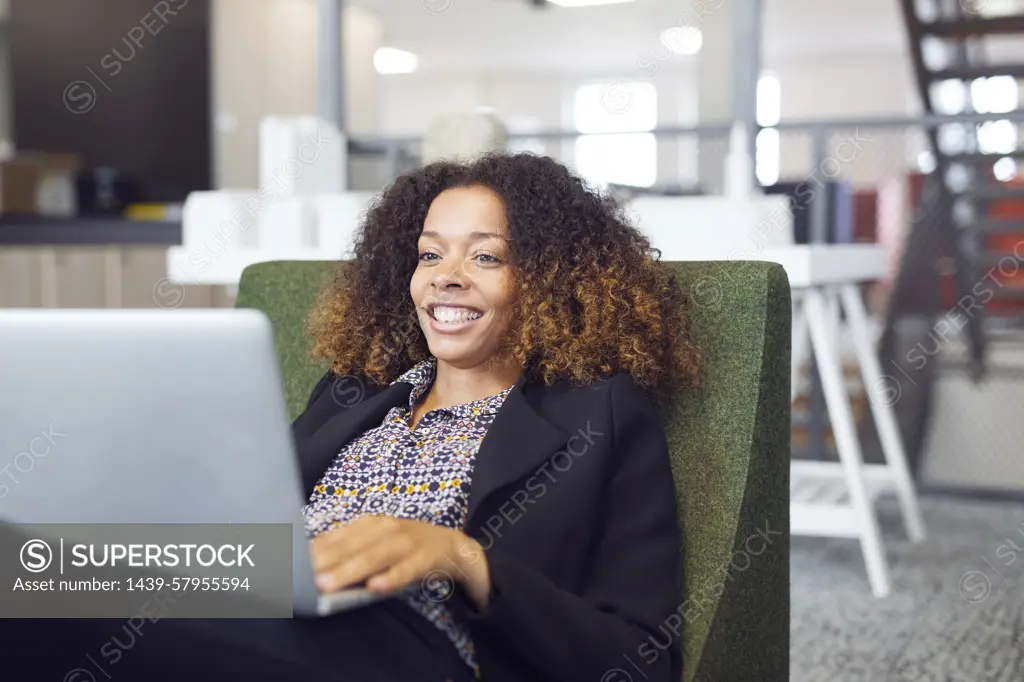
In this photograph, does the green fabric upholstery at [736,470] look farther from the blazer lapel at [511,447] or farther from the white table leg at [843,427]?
the white table leg at [843,427]

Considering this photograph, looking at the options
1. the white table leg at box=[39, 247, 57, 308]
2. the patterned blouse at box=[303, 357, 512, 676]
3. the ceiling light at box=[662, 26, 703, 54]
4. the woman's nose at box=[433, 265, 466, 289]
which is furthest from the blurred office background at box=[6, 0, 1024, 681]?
the ceiling light at box=[662, 26, 703, 54]

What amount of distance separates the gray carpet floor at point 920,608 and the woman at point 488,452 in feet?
3.68

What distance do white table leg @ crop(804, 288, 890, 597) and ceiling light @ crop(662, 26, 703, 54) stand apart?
295 inches

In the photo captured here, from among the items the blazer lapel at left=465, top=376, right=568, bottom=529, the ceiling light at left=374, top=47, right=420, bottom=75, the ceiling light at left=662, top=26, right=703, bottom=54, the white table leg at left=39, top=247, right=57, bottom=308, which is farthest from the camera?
the ceiling light at left=374, top=47, right=420, bottom=75

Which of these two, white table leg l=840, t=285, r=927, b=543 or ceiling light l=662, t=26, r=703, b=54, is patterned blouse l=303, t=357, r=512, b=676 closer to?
white table leg l=840, t=285, r=927, b=543

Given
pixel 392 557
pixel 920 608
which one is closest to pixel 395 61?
pixel 920 608

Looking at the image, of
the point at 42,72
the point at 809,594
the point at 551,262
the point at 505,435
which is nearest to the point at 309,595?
→ the point at 505,435

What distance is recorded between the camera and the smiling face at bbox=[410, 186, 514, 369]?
136cm

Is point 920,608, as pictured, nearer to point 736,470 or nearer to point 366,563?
point 736,470

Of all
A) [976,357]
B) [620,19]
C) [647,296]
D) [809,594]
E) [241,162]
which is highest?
[620,19]

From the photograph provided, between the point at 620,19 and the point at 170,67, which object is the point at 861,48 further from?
the point at 170,67

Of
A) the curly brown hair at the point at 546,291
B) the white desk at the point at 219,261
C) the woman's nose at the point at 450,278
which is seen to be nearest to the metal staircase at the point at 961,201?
the white desk at the point at 219,261

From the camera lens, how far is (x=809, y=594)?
2816 millimetres

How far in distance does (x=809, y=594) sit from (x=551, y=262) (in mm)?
1750
